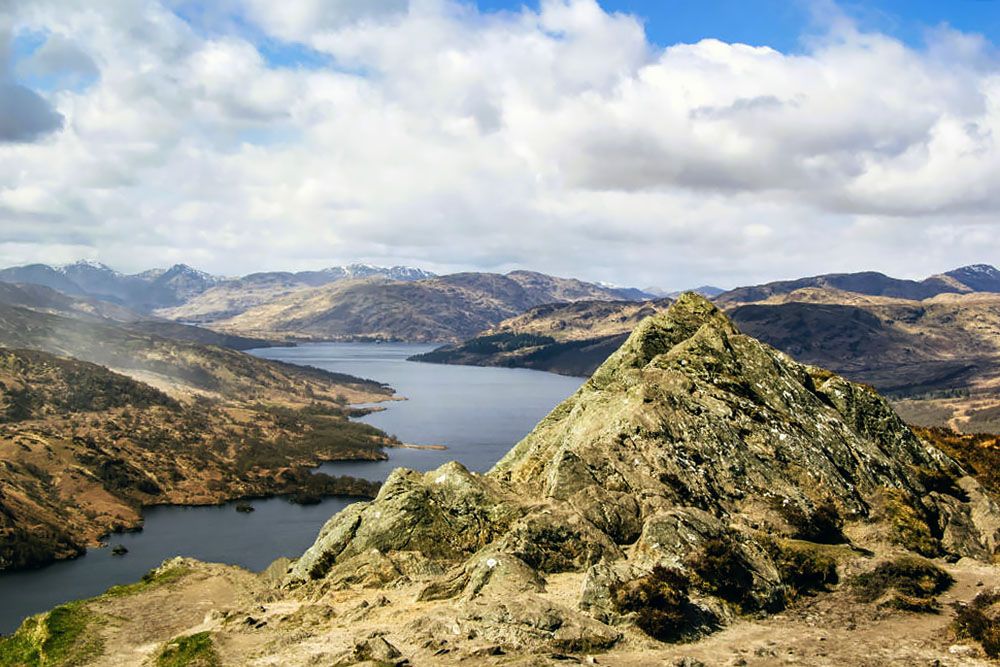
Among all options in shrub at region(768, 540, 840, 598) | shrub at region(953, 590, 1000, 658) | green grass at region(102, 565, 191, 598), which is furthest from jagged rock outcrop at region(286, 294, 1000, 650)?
green grass at region(102, 565, 191, 598)

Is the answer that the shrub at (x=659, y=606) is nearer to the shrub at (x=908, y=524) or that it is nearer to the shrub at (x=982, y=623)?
the shrub at (x=982, y=623)

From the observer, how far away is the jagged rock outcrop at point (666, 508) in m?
27.9

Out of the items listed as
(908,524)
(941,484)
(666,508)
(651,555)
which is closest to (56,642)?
(651,555)

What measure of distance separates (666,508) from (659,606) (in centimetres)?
1000

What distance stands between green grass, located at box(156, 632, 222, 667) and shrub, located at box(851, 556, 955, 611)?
1056 inches

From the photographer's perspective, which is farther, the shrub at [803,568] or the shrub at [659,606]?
the shrub at [803,568]

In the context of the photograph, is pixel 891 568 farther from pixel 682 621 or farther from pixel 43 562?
pixel 43 562

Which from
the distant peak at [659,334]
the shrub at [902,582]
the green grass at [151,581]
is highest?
the distant peak at [659,334]

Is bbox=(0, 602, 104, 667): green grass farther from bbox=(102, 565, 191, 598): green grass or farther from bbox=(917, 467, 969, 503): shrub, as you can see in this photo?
bbox=(917, 467, 969, 503): shrub

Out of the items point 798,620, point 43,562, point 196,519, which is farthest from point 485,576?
point 196,519

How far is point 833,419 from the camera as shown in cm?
4572

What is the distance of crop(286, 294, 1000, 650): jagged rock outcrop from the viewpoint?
27891 mm

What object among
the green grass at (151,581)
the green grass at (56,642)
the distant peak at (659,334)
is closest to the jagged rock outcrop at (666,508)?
the distant peak at (659,334)

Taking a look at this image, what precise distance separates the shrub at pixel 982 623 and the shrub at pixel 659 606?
353 inches
